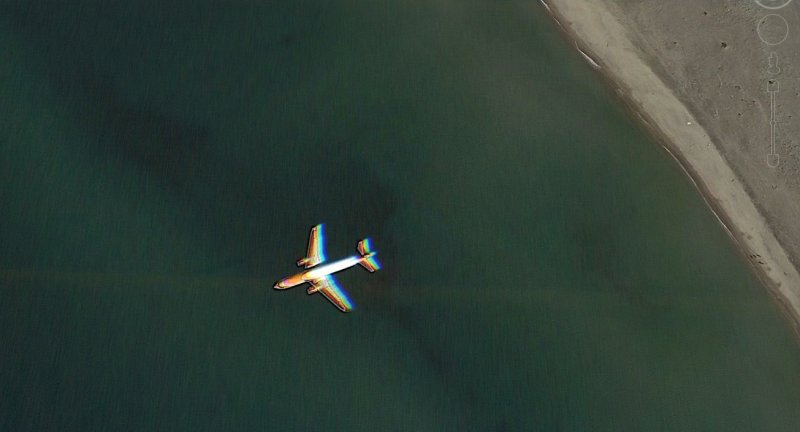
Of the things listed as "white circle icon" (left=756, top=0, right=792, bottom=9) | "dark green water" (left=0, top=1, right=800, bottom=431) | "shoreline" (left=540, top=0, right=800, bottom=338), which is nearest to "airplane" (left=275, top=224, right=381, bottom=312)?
"dark green water" (left=0, top=1, right=800, bottom=431)

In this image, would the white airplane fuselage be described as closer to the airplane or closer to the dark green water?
the airplane

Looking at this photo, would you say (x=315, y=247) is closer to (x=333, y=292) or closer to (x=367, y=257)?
(x=333, y=292)

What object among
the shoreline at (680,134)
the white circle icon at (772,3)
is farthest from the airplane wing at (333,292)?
the white circle icon at (772,3)

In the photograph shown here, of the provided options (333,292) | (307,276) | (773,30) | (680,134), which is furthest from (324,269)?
(773,30)

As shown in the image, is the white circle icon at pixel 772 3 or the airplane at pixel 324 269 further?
the white circle icon at pixel 772 3

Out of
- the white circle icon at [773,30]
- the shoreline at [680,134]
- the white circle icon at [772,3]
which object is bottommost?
the shoreline at [680,134]

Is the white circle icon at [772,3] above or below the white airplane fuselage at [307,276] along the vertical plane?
above

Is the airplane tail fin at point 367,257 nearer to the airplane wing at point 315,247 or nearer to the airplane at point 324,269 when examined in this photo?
the airplane at point 324,269
